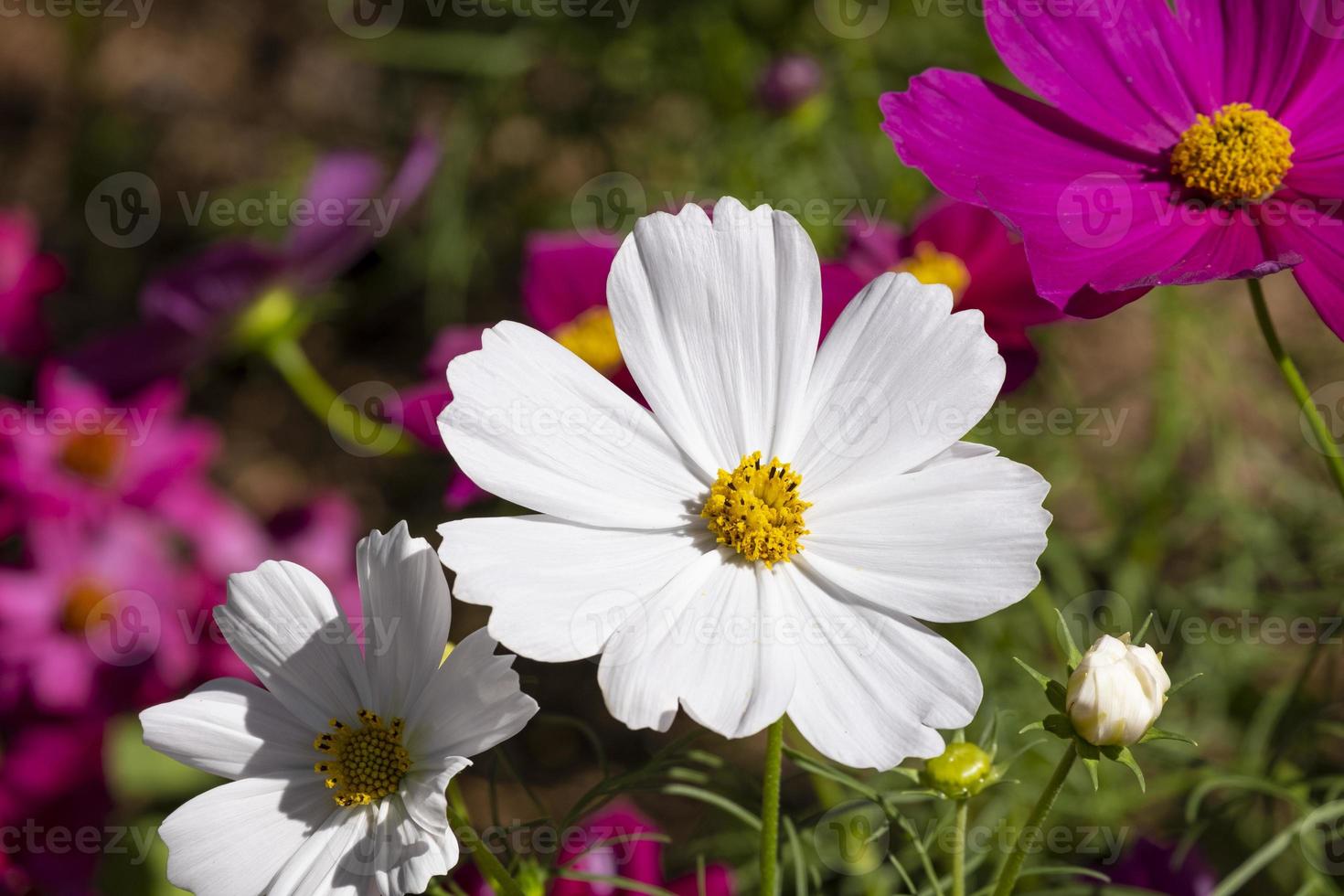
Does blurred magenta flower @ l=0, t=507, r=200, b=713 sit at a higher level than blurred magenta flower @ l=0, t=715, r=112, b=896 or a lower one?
higher

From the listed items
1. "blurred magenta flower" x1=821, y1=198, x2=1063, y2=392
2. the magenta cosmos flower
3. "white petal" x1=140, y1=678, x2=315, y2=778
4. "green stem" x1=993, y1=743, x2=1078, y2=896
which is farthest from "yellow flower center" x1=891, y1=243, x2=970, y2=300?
"white petal" x1=140, y1=678, x2=315, y2=778

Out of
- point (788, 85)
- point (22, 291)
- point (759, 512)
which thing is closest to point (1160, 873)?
point (759, 512)

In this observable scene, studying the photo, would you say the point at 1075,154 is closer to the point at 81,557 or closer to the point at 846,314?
the point at 846,314

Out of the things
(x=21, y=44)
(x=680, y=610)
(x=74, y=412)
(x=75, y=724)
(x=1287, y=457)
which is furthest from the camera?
(x=21, y=44)

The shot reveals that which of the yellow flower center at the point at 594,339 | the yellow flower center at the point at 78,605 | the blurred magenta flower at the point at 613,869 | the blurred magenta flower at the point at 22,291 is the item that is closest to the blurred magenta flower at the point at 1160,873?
the blurred magenta flower at the point at 613,869

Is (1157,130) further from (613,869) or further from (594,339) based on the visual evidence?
(613,869)

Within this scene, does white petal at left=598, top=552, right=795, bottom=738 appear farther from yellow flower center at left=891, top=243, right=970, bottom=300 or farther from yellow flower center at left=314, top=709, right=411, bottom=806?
yellow flower center at left=891, top=243, right=970, bottom=300

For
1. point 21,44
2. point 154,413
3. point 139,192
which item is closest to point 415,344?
point 139,192
